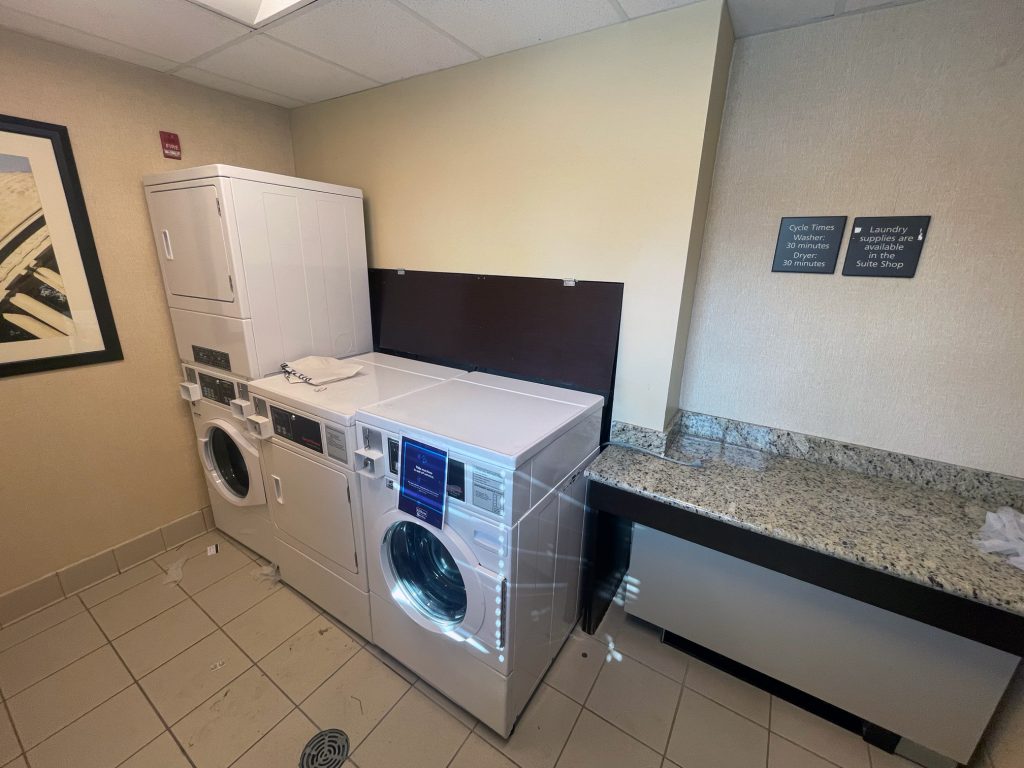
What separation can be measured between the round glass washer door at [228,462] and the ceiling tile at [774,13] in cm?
274

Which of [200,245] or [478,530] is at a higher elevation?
[200,245]

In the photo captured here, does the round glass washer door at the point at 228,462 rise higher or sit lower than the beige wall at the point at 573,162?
lower

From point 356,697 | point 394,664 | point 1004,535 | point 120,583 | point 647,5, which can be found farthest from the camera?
point 120,583

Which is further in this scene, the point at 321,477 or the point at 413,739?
the point at 321,477

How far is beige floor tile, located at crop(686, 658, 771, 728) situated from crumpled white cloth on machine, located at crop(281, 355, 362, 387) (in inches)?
73.4

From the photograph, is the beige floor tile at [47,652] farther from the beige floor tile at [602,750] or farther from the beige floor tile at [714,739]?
the beige floor tile at [714,739]

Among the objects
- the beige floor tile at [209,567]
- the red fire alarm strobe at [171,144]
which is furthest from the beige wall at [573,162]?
the beige floor tile at [209,567]

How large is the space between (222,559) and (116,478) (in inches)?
24.8

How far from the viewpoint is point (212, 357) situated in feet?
6.33

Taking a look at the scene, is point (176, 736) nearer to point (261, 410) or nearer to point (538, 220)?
point (261, 410)

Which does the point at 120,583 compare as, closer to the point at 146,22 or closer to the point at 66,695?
the point at 66,695

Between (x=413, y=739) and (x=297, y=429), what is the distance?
115cm

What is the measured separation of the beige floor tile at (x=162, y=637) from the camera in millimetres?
1645

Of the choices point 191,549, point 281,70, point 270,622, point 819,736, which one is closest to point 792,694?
point 819,736
